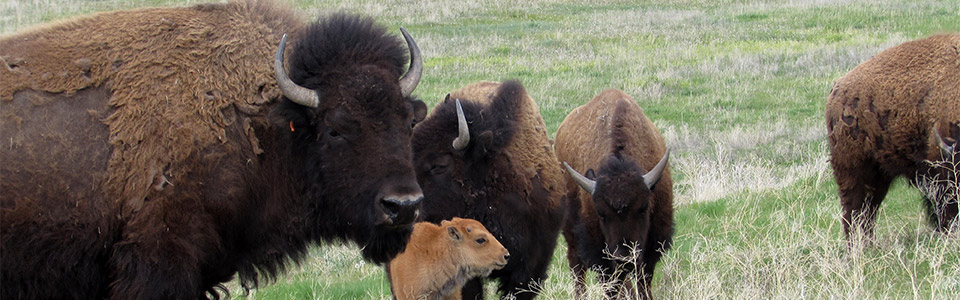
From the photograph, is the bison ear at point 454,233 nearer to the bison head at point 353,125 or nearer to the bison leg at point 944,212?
the bison head at point 353,125

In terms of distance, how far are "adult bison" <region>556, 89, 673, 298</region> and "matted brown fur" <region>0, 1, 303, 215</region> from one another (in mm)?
2951

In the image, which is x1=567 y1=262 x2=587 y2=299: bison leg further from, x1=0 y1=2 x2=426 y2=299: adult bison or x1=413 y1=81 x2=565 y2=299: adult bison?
x1=0 y1=2 x2=426 y2=299: adult bison

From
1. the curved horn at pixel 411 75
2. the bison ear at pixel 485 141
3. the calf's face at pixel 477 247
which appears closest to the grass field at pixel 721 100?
the calf's face at pixel 477 247

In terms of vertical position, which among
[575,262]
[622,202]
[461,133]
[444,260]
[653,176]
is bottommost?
[575,262]

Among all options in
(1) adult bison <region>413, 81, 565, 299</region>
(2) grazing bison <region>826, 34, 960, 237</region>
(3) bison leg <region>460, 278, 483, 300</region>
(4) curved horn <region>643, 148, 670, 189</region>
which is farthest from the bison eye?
(2) grazing bison <region>826, 34, 960, 237</region>

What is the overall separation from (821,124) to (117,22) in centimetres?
1297

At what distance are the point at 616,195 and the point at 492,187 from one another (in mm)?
951

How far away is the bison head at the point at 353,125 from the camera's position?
4195 millimetres

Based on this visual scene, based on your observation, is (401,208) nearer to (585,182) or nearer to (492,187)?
(492,187)

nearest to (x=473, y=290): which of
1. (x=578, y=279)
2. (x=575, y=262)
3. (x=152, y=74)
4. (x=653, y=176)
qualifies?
(x=578, y=279)

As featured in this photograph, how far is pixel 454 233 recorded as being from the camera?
20.3 ft

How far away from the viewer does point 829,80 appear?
19219 millimetres

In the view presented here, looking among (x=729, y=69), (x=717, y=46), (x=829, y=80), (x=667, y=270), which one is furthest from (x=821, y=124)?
(x=717, y=46)

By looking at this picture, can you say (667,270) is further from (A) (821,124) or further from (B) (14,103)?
(A) (821,124)
